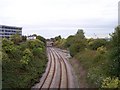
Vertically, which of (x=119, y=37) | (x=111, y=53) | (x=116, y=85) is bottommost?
(x=116, y=85)

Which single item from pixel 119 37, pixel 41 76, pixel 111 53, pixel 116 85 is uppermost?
pixel 119 37

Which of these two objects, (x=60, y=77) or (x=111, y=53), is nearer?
(x=111, y=53)

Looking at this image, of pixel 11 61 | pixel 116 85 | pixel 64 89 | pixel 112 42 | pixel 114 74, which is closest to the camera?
pixel 116 85

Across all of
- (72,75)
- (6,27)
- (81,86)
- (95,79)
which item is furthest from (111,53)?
(6,27)

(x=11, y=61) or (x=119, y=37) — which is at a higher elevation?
(x=119, y=37)

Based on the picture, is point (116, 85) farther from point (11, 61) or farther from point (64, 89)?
point (11, 61)

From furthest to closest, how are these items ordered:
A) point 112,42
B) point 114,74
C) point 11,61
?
point 11,61 → point 112,42 → point 114,74

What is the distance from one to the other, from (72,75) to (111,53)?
1224cm

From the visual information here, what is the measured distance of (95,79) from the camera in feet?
80.2

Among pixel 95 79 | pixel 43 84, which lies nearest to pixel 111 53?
pixel 95 79

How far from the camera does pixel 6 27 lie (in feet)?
616

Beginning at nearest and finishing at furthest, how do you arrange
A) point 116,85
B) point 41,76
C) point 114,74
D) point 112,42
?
point 116,85 → point 114,74 → point 112,42 → point 41,76

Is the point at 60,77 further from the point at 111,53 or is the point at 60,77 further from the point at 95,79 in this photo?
the point at 111,53

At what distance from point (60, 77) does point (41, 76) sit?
2.90 m
